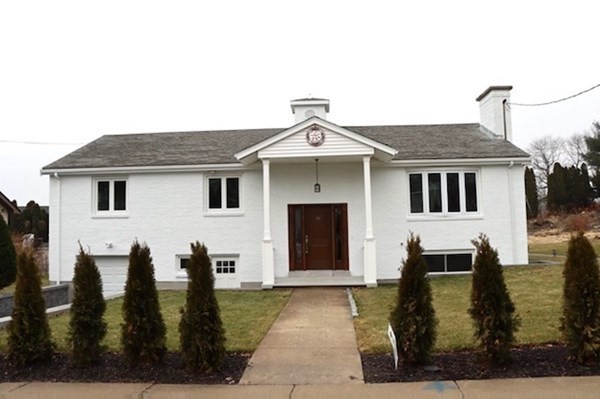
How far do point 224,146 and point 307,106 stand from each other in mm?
3557

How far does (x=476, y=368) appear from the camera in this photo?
5.54 m

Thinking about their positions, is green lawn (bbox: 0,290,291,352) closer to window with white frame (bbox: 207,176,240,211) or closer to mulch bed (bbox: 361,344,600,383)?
mulch bed (bbox: 361,344,600,383)

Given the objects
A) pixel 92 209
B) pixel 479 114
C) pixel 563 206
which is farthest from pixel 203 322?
pixel 563 206

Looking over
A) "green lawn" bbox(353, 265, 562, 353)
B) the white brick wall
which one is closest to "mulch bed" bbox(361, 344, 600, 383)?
"green lawn" bbox(353, 265, 562, 353)

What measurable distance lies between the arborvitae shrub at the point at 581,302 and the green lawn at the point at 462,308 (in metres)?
1.10

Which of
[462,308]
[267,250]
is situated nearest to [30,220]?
[267,250]

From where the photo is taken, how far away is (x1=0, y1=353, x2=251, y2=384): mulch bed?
18.1 ft

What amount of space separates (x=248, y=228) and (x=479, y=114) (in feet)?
32.5

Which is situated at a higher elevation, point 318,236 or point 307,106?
point 307,106

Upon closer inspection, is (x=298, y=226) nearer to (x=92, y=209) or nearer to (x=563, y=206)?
(x=92, y=209)

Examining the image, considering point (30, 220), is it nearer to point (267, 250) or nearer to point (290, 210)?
point (290, 210)

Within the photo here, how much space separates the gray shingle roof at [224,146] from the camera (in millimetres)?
14680

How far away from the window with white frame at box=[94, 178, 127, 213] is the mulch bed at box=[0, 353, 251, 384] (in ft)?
30.4

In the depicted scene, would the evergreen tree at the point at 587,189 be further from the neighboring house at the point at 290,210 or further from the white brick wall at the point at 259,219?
the white brick wall at the point at 259,219
